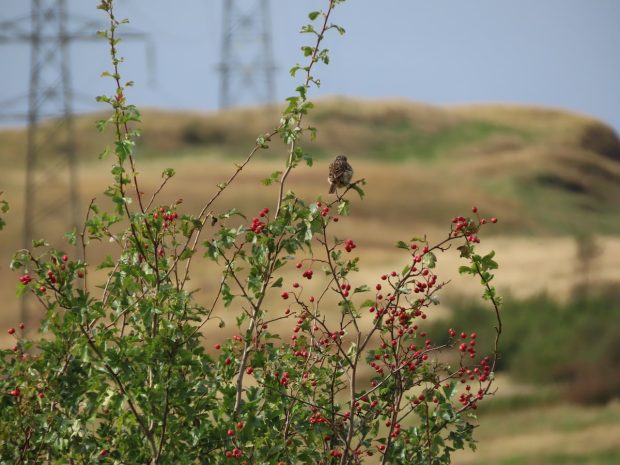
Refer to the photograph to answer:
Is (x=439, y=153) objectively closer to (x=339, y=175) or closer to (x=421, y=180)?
(x=421, y=180)

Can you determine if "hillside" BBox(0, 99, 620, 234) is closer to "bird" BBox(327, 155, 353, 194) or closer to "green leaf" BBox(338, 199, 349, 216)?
"bird" BBox(327, 155, 353, 194)

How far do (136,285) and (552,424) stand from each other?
78.0 ft

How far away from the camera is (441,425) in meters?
6.92

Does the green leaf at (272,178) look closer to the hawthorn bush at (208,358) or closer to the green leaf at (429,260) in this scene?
the hawthorn bush at (208,358)

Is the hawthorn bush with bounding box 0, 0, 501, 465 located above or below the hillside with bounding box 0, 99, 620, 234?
below

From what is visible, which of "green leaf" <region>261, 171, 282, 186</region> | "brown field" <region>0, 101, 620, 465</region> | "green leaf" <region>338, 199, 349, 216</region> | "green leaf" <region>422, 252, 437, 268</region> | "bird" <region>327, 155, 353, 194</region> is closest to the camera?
"green leaf" <region>422, 252, 437, 268</region>

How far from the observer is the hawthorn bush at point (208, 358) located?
639cm

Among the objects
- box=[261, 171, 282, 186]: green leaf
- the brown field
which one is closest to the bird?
box=[261, 171, 282, 186]: green leaf

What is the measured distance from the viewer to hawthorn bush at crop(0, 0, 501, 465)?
639 centimetres

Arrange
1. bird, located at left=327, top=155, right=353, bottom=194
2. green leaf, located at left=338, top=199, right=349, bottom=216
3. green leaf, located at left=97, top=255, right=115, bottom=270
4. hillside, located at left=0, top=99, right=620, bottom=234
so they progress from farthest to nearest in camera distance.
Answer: hillside, located at left=0, top=99, right=620, bottom=234
bird, located at left=327, top=155, right=353, bottom=194
green leaf, located at left=97, top=255, right=115, bottom=270
green leaf, located at left=338, top=199, right=349, bottom=216

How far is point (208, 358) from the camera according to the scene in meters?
6.82

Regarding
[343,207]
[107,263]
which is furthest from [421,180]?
[343,207]

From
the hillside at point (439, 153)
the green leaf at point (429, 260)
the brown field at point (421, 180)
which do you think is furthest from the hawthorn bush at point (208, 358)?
the hillside at point (439, 153)

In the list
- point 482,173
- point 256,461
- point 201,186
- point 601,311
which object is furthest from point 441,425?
point 482,173
